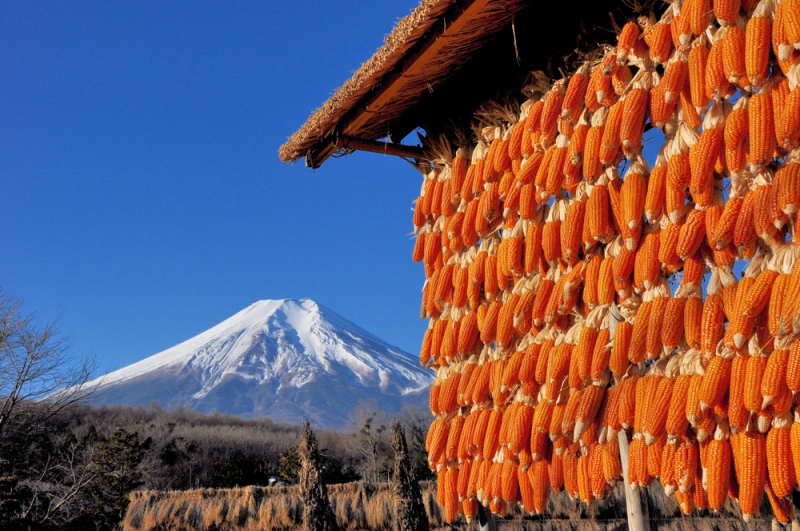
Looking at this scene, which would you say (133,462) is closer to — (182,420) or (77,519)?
(77,519)

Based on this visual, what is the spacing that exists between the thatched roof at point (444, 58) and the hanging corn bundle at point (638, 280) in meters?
0.37

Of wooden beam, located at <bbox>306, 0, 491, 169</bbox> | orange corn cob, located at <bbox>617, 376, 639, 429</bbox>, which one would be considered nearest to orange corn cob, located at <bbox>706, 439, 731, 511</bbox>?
orange corn cob, located at <bbox>617, 376, 639, 429</bbox>

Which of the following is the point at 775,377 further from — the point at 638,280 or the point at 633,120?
the point at 633,120

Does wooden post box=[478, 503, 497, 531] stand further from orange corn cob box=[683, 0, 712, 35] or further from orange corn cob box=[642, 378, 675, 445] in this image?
orange corn cob box=[683, 0, 712, 35]

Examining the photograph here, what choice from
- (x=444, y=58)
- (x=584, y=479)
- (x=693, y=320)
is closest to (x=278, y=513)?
(x=584, y=479)

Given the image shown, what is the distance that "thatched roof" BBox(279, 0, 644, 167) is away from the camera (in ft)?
15.4

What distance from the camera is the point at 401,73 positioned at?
5.28m

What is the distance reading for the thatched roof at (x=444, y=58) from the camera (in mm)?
4703

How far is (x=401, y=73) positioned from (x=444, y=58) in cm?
39

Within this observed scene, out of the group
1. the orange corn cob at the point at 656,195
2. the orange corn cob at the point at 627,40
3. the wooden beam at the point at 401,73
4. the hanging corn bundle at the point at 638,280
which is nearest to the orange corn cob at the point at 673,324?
the hanging corn bundle at the point at 638,280

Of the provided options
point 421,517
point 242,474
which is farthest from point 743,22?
point 242,474

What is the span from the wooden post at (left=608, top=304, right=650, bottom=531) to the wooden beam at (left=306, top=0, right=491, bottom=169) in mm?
2342

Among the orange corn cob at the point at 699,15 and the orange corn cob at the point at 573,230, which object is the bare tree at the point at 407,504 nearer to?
the orange corn cob at the point at 573,230

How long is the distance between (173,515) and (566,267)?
61.9 feet
